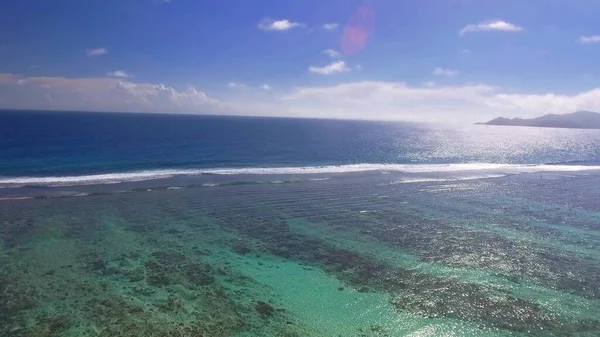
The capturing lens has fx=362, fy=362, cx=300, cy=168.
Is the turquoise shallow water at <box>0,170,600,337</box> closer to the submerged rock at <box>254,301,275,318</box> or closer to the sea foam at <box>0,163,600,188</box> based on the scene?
the submerged rock at <box>254,301,275,318</box>

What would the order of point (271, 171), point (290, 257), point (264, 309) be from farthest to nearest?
point (271, 171) → point (290, 257) → point (264, 309)

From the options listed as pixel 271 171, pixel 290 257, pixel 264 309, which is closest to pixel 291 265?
pixel 290 257

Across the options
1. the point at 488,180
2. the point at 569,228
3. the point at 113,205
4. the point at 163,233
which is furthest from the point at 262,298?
the point at 488,180

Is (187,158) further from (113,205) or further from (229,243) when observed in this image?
(229,243)

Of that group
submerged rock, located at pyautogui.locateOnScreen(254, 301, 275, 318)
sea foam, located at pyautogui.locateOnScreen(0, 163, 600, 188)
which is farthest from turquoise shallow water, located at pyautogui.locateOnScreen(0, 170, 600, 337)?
sea foam, located at pyautogui.locateOnScreen(0, 163, 600, 188)

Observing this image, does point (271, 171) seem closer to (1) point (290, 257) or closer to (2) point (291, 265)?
(1) point (290, 257)
